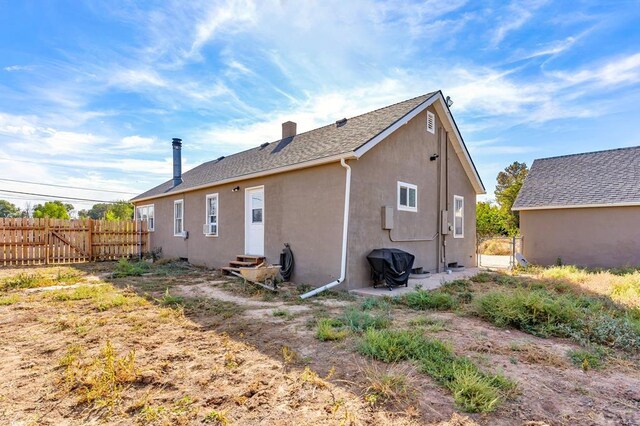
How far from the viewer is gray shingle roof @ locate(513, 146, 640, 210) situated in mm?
12203

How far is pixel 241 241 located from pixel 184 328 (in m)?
5.52

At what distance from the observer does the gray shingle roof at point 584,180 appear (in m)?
12.2

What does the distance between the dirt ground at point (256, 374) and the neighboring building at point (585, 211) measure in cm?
1060

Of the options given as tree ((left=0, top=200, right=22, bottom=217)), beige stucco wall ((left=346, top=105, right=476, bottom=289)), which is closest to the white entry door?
beige stucco wall ((left=346, top=105, right=476, bottom=289))

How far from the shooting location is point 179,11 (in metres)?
7.77

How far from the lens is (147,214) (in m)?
16.1

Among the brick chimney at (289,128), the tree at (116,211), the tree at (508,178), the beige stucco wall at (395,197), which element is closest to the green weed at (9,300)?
the beige stucco wall at (395,197)

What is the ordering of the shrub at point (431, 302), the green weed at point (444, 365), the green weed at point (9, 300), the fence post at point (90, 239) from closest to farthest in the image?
the green weed at point (444, 365) → the shrub at point (431, 302) → the green weed at point (9, 300) → the fence post at point (90, 239)

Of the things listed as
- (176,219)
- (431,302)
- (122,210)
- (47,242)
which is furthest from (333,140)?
(122,210)

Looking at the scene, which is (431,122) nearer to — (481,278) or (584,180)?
(481,278)

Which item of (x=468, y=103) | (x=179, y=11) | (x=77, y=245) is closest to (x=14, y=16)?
(x=179, y=11)

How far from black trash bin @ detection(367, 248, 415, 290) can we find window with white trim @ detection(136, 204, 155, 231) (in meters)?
12.0

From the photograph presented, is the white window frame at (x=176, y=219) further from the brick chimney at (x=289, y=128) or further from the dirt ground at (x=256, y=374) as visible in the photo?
the dirt ground at (x=256, y=374)

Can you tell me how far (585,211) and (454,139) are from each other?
626cm
